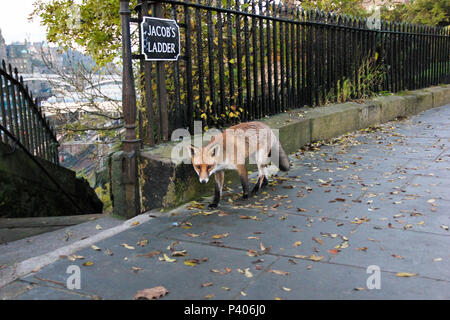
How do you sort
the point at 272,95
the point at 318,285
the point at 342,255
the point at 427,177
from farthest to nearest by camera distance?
the point at 272,95 < the point at 427,177 < the point at 342,255 < the point at 318,285

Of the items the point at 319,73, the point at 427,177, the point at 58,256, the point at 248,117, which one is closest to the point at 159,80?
the point at 248,117

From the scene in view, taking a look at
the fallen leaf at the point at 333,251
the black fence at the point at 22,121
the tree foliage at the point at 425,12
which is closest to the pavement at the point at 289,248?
the fallen leaf at the point at 333,251

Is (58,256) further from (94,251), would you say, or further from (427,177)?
(427,177)

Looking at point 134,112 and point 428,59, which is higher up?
point 428,59

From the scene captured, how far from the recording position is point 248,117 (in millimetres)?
6809

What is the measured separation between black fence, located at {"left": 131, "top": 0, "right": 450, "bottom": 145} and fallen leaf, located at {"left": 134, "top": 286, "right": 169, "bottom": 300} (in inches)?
100

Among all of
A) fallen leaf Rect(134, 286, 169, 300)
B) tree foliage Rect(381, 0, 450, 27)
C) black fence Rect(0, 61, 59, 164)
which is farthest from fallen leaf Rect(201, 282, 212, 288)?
tree foliage Rect(381, 0, 450, 27)

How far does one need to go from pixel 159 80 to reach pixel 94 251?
233cm

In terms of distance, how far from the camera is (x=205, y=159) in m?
4.47

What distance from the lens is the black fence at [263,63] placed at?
5.54 metres

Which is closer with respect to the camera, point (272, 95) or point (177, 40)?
point (177, 40)

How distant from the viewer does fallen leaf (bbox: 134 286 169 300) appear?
286 cm
